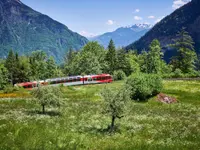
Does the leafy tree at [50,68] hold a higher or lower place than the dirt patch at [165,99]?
higher

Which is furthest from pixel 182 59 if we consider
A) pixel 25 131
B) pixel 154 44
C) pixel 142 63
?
pixel 25 131

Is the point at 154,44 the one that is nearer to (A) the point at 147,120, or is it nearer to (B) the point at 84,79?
(B) the point at 84,79

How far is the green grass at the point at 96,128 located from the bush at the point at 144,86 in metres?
2.12

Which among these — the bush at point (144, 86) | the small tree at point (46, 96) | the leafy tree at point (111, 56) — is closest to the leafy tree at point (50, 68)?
the leafy tree at point (111, 56)

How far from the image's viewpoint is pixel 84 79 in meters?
88.8

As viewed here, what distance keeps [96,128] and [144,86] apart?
30116 millimetres

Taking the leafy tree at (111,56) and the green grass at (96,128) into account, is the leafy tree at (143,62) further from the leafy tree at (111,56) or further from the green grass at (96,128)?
the green grass at (96,128)

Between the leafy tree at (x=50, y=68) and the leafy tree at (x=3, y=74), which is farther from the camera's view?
the leafy tree at (x=50, y=68)

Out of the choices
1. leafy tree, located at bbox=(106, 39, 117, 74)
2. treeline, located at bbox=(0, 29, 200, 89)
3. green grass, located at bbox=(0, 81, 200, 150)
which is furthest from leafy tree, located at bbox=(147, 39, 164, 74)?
green grass, located at bbox=(0, 81, 200, 150)

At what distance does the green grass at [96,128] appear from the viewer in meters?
16.3

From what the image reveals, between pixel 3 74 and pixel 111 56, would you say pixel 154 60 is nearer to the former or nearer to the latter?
pixel 111 56

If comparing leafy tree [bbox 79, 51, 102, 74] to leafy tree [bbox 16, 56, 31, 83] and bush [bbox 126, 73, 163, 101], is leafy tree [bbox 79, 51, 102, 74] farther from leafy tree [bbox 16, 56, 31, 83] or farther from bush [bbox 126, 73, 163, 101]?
bush [bbox 126, 73, 163, 101]

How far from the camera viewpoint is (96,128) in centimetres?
2805

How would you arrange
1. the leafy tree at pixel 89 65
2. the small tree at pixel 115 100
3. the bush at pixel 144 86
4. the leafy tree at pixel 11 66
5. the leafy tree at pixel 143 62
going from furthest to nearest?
1. the leafy tree at pixel 11 66
2. the leafy tree at pixel 143 62
3. the leafy tree at pixel 89 65
4. the bush at pixel 144 86
5. the small tree at pixel 115 100
